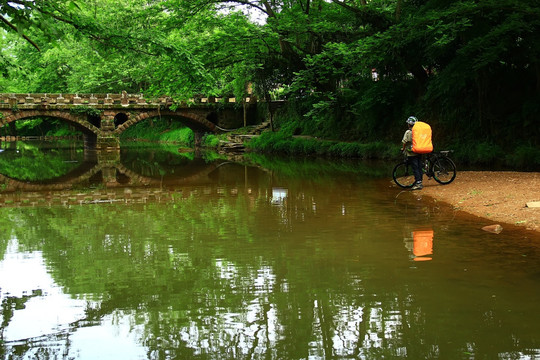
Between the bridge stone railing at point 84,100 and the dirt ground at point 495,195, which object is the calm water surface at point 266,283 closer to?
the dirt ground at point 495,195

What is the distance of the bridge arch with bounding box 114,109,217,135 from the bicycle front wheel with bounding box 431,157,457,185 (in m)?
35.4

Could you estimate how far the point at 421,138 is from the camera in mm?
13797

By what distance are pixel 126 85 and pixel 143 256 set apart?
49.5 meters

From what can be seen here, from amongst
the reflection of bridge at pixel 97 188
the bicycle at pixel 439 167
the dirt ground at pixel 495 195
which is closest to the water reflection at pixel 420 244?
the dirt ground at pixel 495 195

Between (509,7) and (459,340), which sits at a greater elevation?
(509,7)

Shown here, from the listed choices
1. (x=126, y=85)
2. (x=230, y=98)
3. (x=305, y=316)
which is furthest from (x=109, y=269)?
(x=126, y=85)

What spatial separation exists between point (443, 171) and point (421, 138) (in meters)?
1.34

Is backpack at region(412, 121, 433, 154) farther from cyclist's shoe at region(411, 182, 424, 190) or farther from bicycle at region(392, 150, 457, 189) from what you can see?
cyclist's shoe at region(411, 182, 424, 190)

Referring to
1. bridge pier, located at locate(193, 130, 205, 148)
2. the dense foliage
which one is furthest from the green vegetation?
the dense foliage

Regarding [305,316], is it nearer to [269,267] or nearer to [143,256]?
[269,267]

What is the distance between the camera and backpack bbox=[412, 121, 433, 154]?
13.7 metres

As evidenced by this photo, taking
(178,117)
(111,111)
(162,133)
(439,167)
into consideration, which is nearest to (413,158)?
(439,167)

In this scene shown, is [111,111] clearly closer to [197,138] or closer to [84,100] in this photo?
[84,100]

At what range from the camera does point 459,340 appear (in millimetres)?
4680
